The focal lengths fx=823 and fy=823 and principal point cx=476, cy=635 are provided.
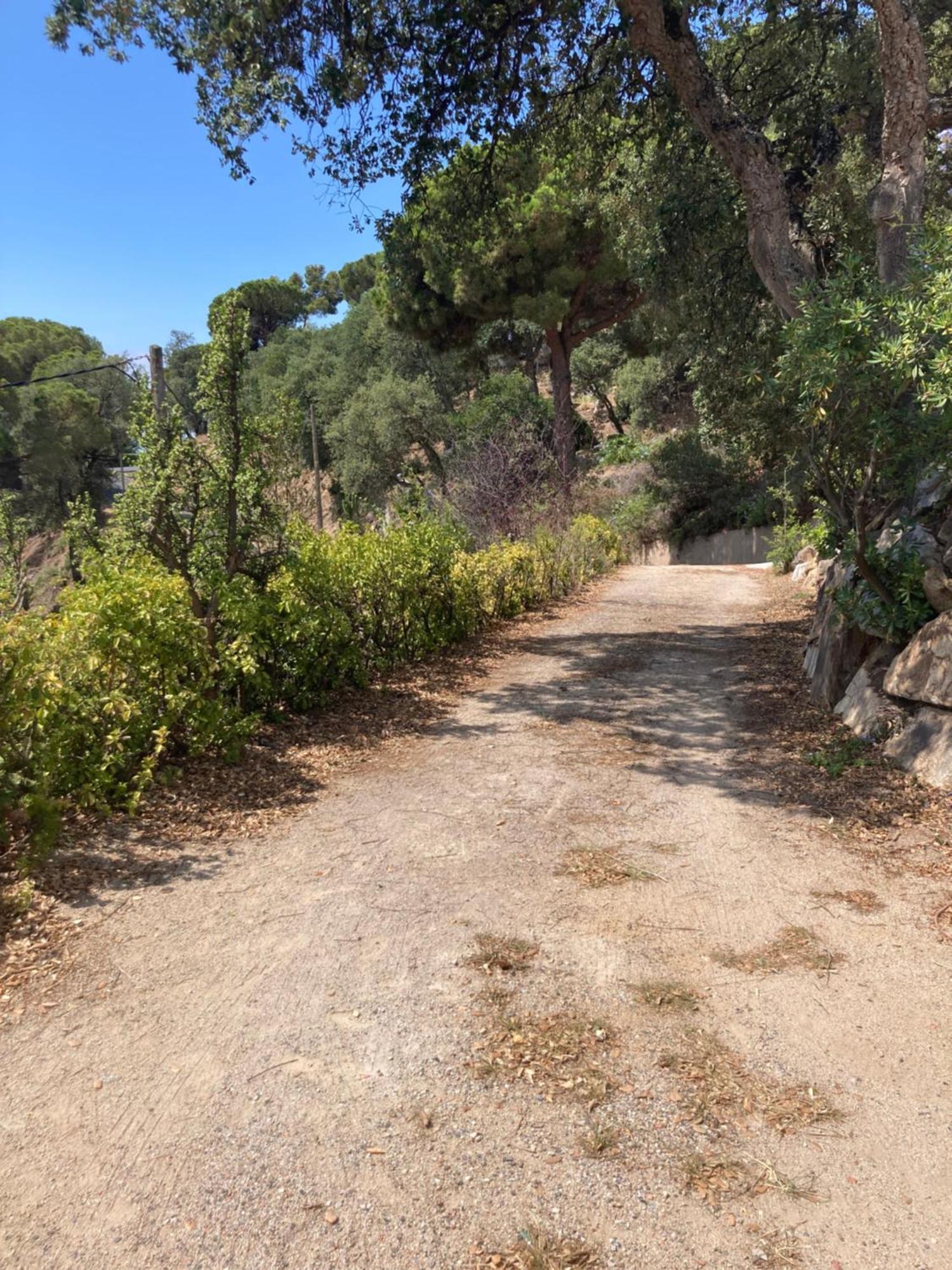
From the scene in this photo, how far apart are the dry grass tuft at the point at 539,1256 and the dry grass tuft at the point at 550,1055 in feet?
1.45

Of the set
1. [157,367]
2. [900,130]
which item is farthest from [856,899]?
[157,367]

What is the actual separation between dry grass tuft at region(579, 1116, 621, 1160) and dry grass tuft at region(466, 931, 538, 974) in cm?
73

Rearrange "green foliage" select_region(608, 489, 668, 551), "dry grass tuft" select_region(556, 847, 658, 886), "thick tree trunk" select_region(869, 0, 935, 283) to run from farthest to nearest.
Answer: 1. "green foliage" select_region(608, 489, 668, 551)
2. "thick tree trunk" select_region(869, 0, 935, 283)
3. "dry grass tuft" select_region(556, 847, 658, 886)

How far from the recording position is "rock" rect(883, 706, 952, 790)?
4.30 metres

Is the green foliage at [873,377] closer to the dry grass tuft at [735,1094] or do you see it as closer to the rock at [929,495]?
the rock at [929,495]

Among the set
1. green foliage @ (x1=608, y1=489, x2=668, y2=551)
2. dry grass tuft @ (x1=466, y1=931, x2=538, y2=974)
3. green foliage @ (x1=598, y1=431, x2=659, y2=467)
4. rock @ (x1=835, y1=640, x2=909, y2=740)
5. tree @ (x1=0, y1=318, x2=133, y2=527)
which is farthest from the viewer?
tree @ (x1=0, y1=318, x2=133, y2=527)

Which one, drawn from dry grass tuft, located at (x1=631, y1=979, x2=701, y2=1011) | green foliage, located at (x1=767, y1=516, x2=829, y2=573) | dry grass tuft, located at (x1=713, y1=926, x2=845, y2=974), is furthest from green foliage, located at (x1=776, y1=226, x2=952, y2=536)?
green foliage, located at (x1=767, y1=516, x2=829, y2=573)

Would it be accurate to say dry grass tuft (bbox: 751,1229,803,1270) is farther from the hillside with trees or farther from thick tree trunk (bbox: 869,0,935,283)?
thick tree trunk (bbox: 869,0,935,283)

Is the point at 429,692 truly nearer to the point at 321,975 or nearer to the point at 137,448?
the point at 137,448

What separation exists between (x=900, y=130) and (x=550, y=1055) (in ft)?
21.6

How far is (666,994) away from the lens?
274 centimetres

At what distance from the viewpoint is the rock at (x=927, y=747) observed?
4.30 metres

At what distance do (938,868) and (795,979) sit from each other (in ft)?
4.13

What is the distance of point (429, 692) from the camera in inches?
275
